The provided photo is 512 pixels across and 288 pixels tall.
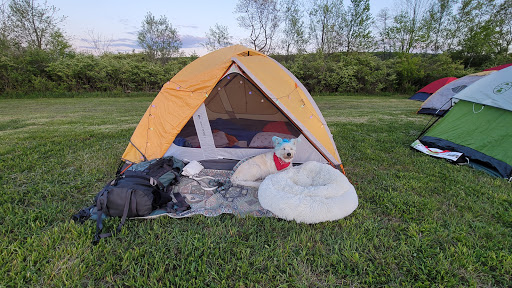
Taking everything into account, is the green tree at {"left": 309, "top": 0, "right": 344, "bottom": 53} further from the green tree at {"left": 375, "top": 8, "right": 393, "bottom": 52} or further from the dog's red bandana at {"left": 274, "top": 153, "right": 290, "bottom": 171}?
the dog's red bandana at {"left": 274, "top": 153, "right": 290, "bottom": 171}

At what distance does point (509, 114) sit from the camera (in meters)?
3.49

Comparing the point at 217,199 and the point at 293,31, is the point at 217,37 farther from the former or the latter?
the point at 217,199

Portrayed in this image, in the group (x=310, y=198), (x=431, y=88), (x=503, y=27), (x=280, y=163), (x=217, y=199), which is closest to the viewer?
(x=310, y=198)

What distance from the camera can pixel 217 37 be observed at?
19781mm

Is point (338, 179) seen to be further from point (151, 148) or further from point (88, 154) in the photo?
point (88, 154)

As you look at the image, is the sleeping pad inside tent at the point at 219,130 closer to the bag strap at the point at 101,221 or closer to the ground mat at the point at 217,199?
the ground mat at the point at 217,199

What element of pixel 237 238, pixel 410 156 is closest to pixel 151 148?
pixel 237 238

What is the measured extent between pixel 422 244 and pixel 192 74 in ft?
10.9

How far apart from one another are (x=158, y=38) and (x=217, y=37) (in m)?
4.88

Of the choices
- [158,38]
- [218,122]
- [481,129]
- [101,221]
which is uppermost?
[158,38]

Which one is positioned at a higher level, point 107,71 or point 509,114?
point 107,71

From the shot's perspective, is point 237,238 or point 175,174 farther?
point 175,174

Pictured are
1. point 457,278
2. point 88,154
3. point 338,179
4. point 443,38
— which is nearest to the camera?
point 457,278

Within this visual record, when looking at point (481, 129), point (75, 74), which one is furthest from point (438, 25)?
point (75, 74)
